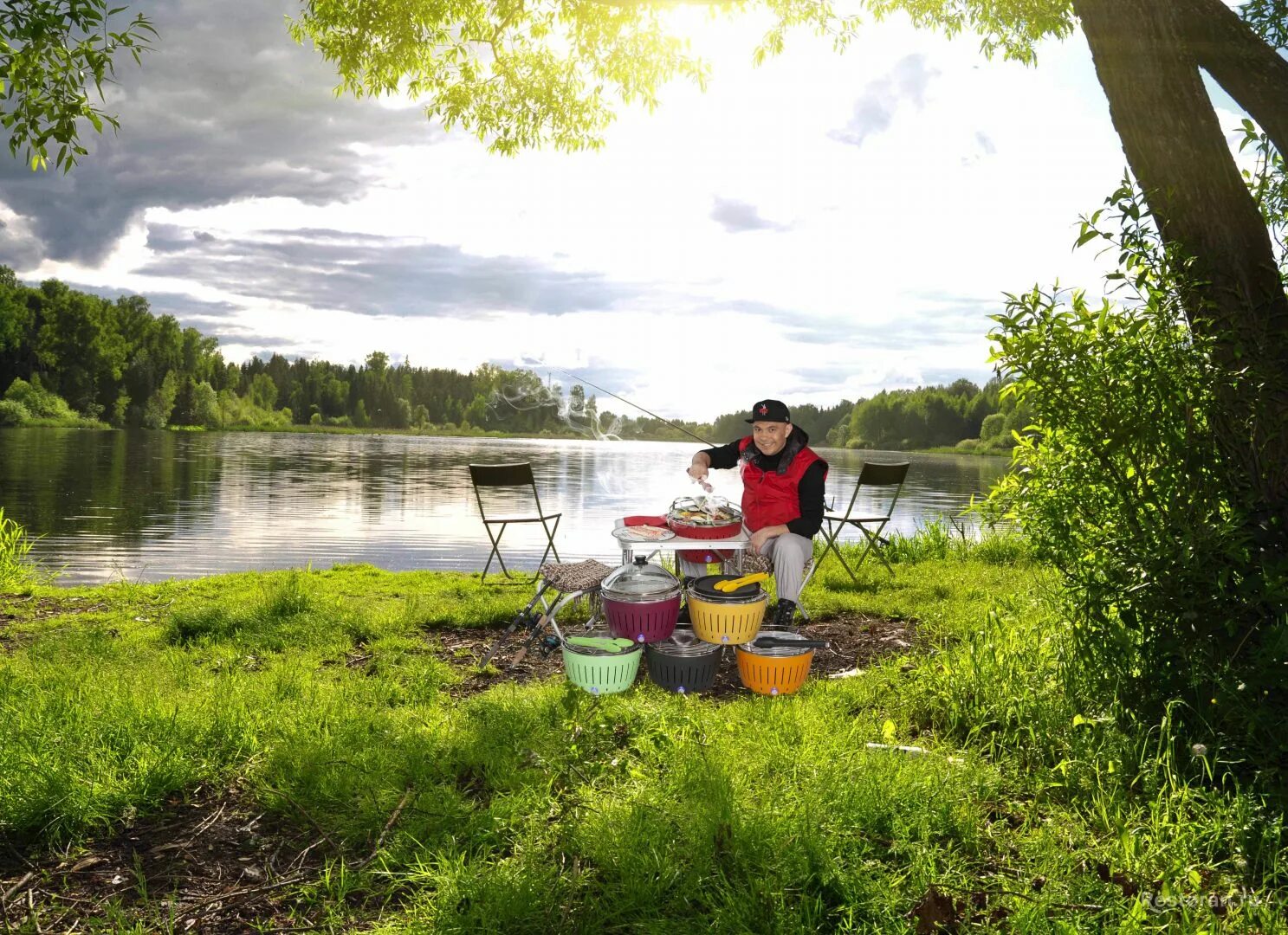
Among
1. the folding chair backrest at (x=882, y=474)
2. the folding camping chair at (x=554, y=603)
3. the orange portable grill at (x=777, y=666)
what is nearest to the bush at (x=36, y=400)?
the folding camping chair at (x=554, y=603)

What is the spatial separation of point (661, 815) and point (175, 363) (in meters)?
76.5

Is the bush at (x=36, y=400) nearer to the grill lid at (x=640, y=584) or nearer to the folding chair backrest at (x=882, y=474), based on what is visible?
the folding chair backrest at (x=882, y=474)

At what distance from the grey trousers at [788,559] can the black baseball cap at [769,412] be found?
2.48 feet

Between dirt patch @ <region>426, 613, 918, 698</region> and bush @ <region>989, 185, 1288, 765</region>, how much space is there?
6.30ft

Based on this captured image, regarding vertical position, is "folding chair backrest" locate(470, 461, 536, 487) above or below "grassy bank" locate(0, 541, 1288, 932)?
above

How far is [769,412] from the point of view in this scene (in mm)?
5375

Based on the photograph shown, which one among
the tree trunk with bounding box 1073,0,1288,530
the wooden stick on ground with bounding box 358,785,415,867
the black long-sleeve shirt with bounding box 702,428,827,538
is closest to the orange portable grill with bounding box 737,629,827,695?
the black long-sleeve shirt with bounding box 702,428,827,538

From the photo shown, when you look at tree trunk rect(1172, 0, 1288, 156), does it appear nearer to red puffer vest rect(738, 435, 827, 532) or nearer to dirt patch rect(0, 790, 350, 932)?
red puffer vest rect(738, 435, 827, 532)

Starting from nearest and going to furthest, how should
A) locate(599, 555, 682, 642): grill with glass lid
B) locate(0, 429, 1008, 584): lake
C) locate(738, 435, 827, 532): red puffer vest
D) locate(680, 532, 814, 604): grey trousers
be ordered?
locate(599, 555, 682, 642): grill with glass lid, locate(680, 532, 814, 604): grey trousers, locate(738, 435, 827, 532): red puffer vest, locate(0, 429, 1008, 584): lake

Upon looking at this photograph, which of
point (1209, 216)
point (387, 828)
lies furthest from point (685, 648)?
point (1209, 216)

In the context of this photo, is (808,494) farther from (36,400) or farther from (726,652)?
(36,400)

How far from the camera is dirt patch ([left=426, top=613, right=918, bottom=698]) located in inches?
181

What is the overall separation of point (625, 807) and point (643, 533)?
2461 millimetres

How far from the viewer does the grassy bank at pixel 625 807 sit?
218 centimetres
